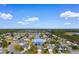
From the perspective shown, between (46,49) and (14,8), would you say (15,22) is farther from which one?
(46,49)

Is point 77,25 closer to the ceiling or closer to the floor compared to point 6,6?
closer to the floor

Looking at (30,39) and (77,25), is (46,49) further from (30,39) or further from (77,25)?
(77,25)
